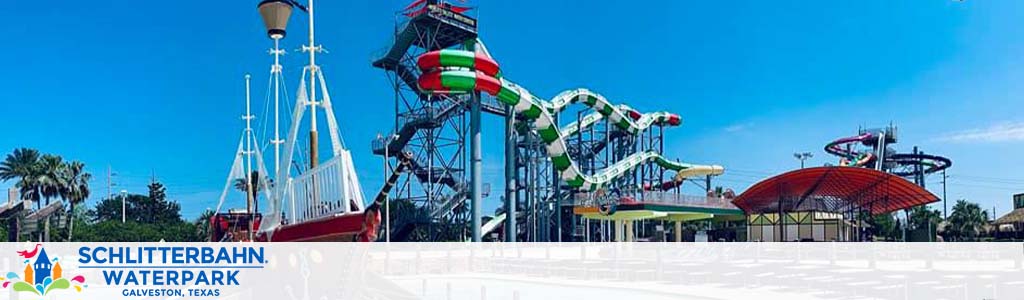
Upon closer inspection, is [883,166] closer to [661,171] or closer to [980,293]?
[661,171]

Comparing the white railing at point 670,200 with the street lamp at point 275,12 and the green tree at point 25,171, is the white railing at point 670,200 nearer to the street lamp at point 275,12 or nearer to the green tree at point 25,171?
the street lamp at point 275,12

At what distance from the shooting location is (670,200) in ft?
160

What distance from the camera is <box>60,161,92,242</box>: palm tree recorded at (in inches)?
2492

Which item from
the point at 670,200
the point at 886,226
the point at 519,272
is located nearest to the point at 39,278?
the point at 519,272

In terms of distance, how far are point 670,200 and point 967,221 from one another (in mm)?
32768

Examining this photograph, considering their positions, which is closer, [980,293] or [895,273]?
[980,293]

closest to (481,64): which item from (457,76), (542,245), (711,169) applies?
(457,76)

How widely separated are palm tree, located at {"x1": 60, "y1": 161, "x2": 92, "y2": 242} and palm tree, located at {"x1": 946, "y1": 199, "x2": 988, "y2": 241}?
64.4m

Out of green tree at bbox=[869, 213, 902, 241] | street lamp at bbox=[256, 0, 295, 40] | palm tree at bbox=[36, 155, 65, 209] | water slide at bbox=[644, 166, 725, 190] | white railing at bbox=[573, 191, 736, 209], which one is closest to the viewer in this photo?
street lamp at bbox=[256, 0, 295, 40]

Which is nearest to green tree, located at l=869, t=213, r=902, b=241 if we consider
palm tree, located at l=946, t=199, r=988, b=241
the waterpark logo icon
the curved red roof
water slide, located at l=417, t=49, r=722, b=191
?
palm tree, located at l=946, t=199, r=988, b=241

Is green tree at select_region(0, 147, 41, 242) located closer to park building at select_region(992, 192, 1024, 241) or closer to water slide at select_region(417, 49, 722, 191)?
water slide at select_region(417, 49, 722, 191)

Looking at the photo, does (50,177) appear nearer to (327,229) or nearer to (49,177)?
(49,177)

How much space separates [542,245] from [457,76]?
835 cm

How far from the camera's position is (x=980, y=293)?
2289cm
